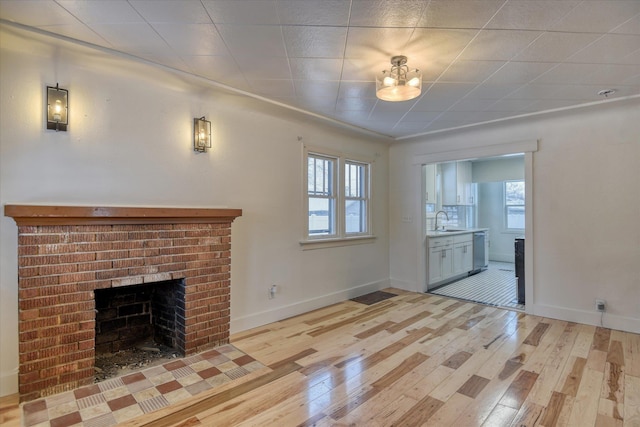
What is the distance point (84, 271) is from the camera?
7.59 ft

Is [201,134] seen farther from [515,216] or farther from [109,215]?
[515,216]

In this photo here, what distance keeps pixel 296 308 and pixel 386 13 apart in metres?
3.20

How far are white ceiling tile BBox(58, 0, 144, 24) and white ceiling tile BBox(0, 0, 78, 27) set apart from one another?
65mm

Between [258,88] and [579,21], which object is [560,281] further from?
[258,88]

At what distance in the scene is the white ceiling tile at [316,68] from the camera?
8.06ft

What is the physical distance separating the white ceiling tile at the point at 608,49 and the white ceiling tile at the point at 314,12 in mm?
1760

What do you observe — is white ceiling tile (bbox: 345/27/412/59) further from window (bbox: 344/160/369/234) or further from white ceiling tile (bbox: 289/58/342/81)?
window (bbox: 344/160/369/234)

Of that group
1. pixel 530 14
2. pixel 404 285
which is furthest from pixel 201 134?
pixel 404 285

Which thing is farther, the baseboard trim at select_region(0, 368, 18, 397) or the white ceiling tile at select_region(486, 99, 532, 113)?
the white ceiling tile at select_region(486, 99, 532, 113)

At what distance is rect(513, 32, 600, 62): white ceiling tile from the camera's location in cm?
208

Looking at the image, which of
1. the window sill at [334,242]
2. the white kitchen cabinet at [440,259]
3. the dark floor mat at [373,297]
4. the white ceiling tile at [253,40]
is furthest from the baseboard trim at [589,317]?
the white ceiling tile at [253,40]

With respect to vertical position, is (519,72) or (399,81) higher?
(519,72)

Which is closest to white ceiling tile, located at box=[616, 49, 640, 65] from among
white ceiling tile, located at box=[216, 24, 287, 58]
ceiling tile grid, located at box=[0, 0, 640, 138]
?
ceiling tile grid, located at box=[0, 0, 640, 138]

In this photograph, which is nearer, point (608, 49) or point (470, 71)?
point (608, 49)
